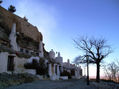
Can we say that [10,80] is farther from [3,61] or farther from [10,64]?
[10,64]

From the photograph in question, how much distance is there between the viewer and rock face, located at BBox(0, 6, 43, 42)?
30672 mm

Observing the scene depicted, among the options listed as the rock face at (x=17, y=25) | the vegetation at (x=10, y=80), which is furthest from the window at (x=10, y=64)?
the rock face at (x=17, y=25)

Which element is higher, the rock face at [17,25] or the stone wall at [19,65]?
the rock face at [17,25]

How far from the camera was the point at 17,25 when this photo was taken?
3334 centimetres

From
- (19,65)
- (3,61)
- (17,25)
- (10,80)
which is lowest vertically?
(10,80)

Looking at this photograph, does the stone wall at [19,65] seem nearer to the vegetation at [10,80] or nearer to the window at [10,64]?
the window at [10,64]

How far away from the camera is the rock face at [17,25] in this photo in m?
30.7

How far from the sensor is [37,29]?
41312 mm

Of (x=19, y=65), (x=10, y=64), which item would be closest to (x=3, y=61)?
(x=10, y=64)

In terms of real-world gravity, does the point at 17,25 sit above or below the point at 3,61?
above

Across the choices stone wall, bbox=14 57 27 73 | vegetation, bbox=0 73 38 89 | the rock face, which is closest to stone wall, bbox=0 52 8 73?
vegetation, bbox=0 73 38 89

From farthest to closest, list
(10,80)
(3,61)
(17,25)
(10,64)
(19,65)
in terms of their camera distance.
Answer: (17,25) → (19,65) → (10,64) → (3,61) → (10,80)

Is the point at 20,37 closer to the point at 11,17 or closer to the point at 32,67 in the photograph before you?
the point at 11,17

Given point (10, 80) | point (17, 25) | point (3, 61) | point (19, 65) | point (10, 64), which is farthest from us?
point (17, 25)
